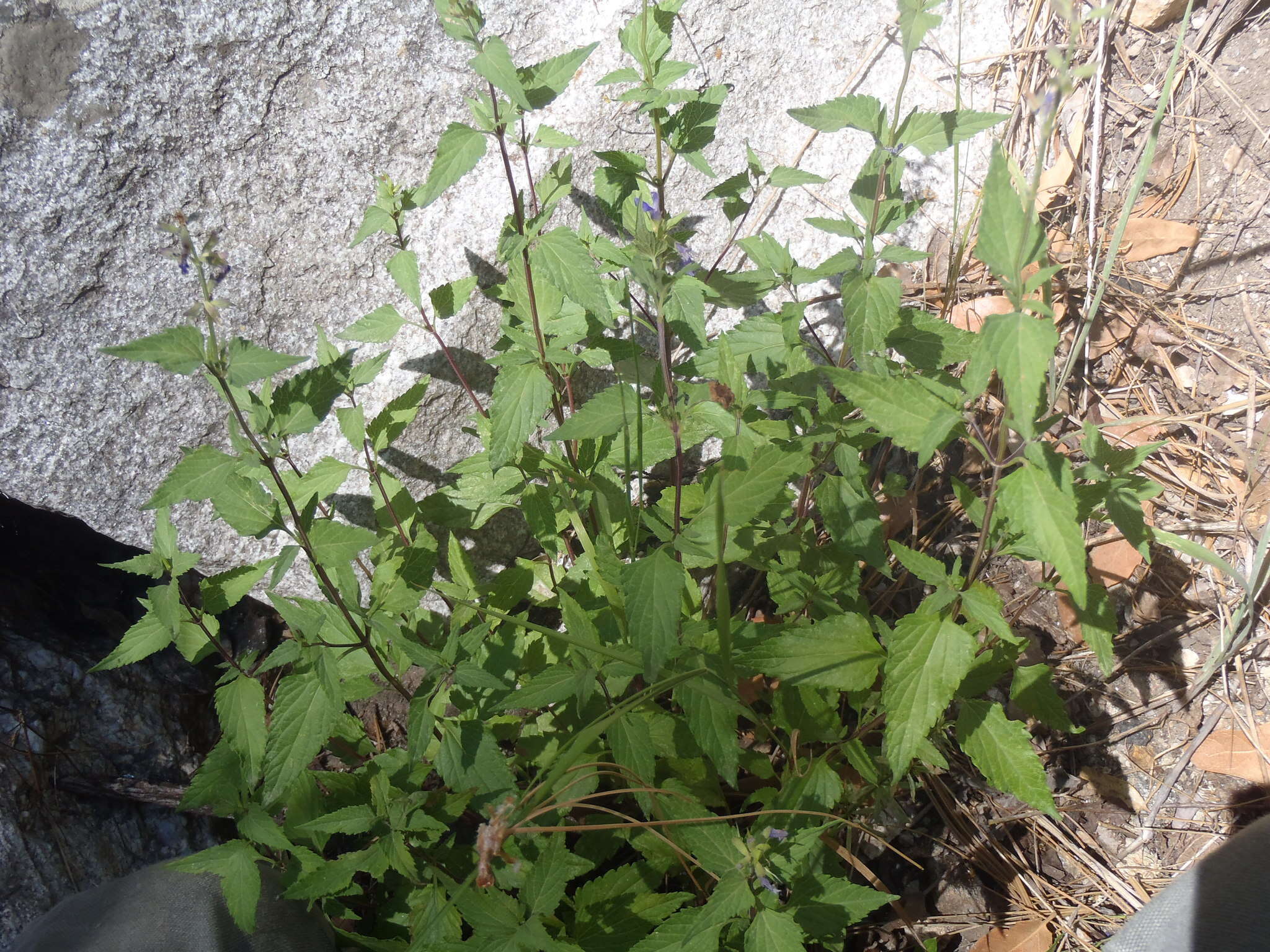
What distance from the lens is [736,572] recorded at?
A: 2.87 metres

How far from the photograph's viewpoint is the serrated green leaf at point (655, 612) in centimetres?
164

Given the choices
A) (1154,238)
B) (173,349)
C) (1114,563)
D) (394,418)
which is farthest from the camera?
(1154,238)

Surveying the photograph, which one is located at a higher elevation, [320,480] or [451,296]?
[451,296]

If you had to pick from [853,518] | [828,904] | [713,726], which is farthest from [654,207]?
[828,904]

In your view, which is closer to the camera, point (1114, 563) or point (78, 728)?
point (78, 728)

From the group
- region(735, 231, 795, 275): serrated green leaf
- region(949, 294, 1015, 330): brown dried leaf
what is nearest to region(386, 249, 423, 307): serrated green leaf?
region(735, 231, 795, 275): serrated green leaf

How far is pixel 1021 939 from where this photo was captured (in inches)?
88.2

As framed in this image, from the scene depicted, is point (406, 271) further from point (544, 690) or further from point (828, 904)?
point (828, 904)

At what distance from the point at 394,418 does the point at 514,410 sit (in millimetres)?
544

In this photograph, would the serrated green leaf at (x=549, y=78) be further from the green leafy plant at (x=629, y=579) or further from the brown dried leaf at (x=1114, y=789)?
the brown dried leaf at (x=1114, y=789)

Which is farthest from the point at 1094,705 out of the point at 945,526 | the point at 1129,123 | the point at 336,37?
the point at 336,37

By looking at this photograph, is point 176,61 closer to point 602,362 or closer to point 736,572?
point 602,362

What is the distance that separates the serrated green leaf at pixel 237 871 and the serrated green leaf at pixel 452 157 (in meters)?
1.51

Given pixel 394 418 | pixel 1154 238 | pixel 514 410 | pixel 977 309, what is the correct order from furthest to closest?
pixel 977 309
pixel 1154 238
pixel 394 418
pixel 514 410
